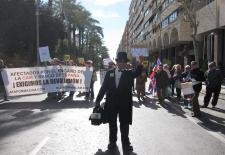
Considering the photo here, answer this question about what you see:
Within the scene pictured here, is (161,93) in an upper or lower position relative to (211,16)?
lower

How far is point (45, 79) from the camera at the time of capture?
798 inches

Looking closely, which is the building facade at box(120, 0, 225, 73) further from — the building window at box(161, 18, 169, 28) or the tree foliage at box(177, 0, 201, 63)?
the tree foliage at box(177, 0, 201, 63)

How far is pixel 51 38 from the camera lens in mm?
49531

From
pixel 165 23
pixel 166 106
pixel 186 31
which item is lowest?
pixel 166 106

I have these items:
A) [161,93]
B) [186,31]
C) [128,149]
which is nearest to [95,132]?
[128,149]

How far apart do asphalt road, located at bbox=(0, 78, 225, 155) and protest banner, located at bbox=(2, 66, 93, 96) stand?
303 centimetres

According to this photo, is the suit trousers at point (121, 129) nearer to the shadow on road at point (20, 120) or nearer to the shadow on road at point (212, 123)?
the shadow on road at point (20, 120)

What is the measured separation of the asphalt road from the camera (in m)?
8.95

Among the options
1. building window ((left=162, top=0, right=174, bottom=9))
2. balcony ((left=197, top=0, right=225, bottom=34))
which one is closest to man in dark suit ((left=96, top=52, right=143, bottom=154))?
balcony ((left=197, top=0, right=225, bottom=34))

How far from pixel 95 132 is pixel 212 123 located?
358 cm

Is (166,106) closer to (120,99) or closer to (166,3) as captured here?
(120,99)

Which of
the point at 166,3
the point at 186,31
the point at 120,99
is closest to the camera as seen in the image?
the point at 120,99

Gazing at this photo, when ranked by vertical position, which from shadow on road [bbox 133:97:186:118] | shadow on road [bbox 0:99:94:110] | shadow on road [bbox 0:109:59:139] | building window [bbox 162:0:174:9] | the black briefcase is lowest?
shadow on road [bbox 133:97:186:118]

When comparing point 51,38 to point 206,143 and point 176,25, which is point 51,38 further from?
point 206,143
